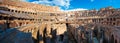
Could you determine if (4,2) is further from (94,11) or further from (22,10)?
(94,11)

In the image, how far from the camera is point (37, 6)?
183ft

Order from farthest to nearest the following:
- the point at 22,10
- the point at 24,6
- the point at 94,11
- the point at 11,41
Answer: the point at 94,11 < the point at 24,6 < the point at 22,10 < the point at 11,41

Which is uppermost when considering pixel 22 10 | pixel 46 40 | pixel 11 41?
pixel 22 10

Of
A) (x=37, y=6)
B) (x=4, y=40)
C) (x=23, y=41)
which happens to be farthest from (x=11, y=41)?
(x=37, y=6)

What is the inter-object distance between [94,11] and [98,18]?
26.6 ft

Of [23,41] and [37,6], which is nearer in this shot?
[23,41]

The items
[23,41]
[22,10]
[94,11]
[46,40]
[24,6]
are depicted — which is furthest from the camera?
[94,11]

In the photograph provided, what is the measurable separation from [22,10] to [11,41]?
3731cm

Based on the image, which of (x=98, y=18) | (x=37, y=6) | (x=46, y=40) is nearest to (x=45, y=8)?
(x=37, y=6)

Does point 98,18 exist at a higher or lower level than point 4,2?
lower

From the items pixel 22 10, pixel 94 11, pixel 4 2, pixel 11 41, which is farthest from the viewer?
pixel 94 11

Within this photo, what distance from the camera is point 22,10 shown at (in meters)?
44.8

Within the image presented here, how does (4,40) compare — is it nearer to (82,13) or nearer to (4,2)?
(4,2)

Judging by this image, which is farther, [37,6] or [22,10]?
[37,6]
